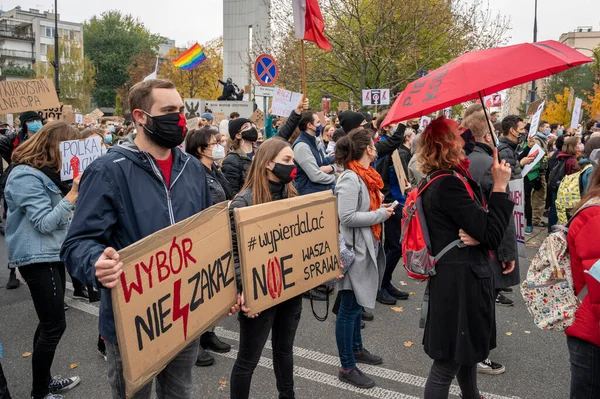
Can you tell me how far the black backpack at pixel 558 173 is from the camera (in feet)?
27.8

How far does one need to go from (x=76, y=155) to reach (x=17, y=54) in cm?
8814

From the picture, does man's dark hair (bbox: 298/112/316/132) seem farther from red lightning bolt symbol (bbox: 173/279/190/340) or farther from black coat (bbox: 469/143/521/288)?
red lightning bolt symbol (bbox: 173/279/190/340)

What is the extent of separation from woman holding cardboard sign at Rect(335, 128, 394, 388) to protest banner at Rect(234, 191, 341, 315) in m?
0.46

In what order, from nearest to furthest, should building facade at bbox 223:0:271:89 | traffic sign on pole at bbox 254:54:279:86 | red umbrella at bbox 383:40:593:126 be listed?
1. red umbrella at bbox 383:40:593:126
2. traffic sign on pole at bbox 254:54:279:86
3. building facade at bbox 223:0:271:89

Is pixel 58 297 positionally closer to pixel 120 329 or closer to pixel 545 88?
pixel 120 329

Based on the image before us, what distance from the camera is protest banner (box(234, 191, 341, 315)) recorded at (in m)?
2.81

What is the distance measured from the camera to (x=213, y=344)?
466 centimetres

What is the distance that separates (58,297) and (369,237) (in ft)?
7.83

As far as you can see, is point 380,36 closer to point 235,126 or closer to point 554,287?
point 235,126

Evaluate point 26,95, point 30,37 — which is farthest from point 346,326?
point 30,37

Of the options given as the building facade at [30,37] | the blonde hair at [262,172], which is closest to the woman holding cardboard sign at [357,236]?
the blonde hair at [262,172]

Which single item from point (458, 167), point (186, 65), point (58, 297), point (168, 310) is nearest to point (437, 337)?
point (458, 167)

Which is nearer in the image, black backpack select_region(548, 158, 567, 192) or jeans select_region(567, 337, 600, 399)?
jeans select_region(567, 337, 600, 399)

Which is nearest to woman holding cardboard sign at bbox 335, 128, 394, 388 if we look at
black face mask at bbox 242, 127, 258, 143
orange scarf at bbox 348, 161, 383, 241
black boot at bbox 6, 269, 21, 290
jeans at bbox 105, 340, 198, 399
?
orange scarf at bbox 348, 161, 383, 241
